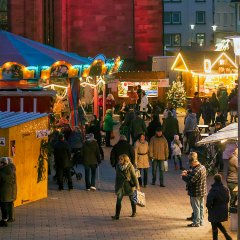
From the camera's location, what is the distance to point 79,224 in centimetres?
1906

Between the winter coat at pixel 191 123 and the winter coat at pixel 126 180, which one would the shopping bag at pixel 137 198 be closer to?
the winter coat at pixel 126 180

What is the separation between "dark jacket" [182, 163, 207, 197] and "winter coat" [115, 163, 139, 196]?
4.27 feet

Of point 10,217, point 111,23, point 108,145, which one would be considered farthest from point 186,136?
point 111,23

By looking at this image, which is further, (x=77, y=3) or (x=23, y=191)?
A: (x=77, y=3)

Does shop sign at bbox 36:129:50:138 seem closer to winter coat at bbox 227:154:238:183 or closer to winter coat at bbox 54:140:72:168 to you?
winter coat at bbox 54:140:72:168

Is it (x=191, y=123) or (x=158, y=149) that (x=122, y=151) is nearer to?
(x=158, y=149)

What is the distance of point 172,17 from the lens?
104m

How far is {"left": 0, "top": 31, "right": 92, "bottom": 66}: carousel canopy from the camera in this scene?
2861 cm

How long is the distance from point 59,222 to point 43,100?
4460 millimetres

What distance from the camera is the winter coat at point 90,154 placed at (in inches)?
894

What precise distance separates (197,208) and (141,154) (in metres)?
4.83

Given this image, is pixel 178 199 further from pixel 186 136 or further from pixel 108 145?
pixel 108 145

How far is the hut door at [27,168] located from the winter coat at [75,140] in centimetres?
466

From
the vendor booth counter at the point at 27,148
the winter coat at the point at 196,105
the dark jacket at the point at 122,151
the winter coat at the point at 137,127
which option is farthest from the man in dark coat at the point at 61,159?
the winter coat at the point at 196,105
